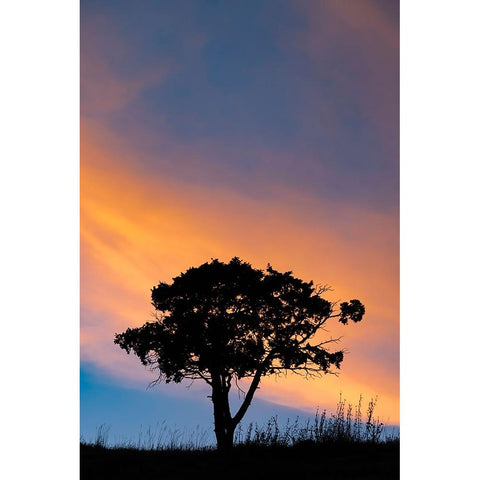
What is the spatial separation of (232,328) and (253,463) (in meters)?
2.38

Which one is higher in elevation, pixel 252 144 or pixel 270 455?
pixel 252 144

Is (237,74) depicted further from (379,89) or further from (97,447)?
(97,447)

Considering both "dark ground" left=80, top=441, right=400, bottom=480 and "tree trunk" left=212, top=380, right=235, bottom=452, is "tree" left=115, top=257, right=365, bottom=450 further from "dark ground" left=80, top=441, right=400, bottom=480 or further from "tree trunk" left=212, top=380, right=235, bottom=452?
"dark ground" left=80, top=441, right=400, bottom=480

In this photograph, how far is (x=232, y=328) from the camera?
9227mm

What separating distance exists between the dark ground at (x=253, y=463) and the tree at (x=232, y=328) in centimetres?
132

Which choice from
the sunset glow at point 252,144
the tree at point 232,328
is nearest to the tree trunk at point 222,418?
the tree at point 232,328

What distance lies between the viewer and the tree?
912 cm

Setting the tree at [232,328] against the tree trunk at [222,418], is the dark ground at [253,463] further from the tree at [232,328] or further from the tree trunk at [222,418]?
the tree at [232,328]

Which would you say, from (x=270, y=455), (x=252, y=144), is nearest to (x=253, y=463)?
(x=270, y=455)

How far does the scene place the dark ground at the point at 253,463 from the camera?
21.3 ft

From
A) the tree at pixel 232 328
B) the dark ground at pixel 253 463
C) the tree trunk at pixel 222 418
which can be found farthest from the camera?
the tree at pixel 232 328

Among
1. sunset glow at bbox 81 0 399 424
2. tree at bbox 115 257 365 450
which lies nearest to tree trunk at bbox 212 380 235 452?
tree at bbox 115 257 365 450

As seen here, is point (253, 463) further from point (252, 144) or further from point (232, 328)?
point (252, 144)
